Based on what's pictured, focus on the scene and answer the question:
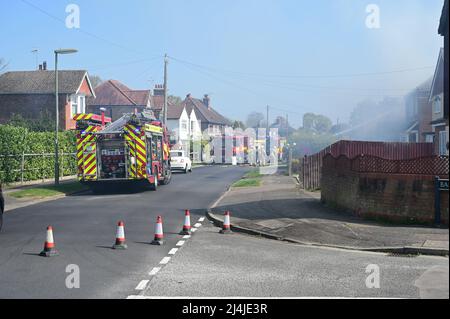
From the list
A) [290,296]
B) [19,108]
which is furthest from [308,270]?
[19,108]

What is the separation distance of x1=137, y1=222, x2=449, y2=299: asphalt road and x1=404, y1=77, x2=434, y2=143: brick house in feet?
99.2

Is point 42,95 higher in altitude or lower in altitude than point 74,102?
higher

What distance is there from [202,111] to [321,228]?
251 ft

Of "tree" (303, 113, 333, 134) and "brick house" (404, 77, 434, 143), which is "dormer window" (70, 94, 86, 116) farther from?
"tree" (303, 113, 333, 134)

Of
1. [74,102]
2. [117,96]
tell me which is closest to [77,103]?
[74,102]

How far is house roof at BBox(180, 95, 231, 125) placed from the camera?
87438 mm

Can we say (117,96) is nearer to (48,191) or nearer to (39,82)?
(39,82)

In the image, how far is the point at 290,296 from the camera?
7652mm

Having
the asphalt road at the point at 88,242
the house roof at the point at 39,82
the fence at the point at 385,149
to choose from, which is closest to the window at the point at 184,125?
the house roof at the point at 39,82

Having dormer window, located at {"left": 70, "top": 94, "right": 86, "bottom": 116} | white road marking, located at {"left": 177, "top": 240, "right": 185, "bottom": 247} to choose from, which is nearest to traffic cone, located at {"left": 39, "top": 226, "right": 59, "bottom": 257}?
white road marking, located at {"left": 177, "top": 240, "right": 185, "bottom": 247}

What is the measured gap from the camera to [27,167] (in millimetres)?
29125

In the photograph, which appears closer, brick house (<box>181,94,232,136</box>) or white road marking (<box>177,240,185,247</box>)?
white road marking (<box>177,240,185,247</box>)

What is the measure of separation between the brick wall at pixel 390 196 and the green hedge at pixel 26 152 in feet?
55.2
